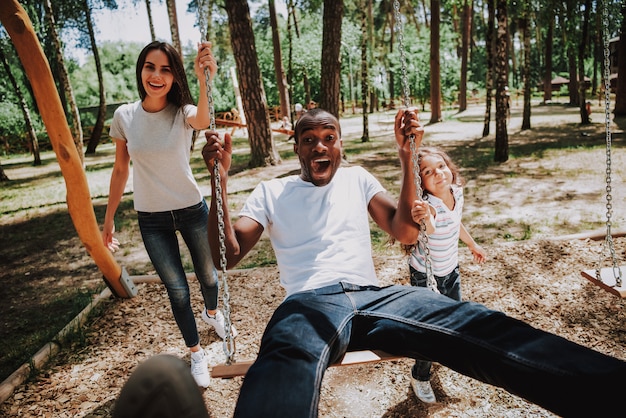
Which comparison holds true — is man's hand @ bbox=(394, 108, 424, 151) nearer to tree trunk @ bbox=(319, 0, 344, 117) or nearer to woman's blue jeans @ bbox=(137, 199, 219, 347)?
woman's blue jeans @ bbox=(137, 199, 219, 347)

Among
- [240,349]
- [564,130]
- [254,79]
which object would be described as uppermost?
[254,79]

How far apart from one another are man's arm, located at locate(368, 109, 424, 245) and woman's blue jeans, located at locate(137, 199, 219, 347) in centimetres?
116

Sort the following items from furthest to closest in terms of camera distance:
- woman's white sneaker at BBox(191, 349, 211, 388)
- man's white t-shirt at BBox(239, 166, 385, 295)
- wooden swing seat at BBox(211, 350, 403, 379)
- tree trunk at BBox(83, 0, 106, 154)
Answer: tree trunk at BBox(83, 0, 106, 154) → woman's white sneaker at BBox(191, 349, 211, 388) → man's white t-shirt at BBox(239, 166, 385, 295) → wooden swing seat at BBox(211, 350, 403, 379)

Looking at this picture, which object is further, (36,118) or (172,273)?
(36,118)

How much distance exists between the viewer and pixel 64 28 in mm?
19781

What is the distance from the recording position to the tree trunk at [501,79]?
326 inches

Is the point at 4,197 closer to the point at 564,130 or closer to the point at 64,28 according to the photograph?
the point at 64,28

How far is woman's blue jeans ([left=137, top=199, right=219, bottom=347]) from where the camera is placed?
8.60 feet

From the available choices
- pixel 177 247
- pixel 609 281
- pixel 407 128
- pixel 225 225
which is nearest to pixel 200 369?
pixel 177 247

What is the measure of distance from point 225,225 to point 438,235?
4.16ft

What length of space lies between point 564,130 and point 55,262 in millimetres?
14116

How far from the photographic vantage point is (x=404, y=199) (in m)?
2.16

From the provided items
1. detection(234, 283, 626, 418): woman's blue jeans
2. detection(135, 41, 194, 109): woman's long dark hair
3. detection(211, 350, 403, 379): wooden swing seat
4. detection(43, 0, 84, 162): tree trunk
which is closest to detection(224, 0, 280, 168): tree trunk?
detection(43, 0, 84, 162): tree trunk

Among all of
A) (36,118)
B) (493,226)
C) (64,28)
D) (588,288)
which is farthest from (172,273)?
(36,118)
